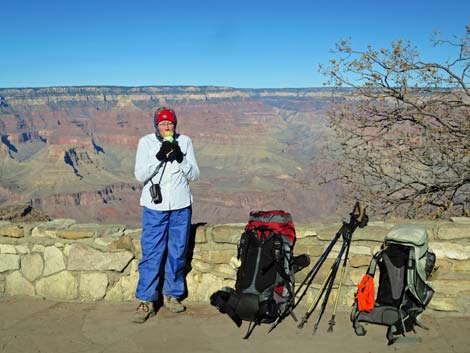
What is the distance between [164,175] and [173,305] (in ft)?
3.93

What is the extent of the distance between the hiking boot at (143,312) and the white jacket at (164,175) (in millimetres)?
867

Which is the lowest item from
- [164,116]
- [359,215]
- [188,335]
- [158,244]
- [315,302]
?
[188,335]

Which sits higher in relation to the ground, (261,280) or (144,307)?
(261,280)

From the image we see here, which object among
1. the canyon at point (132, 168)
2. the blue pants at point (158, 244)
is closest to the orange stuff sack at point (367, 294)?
the blue pants at point (158, 244)

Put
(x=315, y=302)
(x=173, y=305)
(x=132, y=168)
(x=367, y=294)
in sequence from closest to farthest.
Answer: (x=367, y=294)
(x=315, y=302)
(x=173, y=305)
(x=132, y=168)

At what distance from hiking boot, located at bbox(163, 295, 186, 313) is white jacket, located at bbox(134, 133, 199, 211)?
2.88ft

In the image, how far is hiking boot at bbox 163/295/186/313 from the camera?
14.0 ft

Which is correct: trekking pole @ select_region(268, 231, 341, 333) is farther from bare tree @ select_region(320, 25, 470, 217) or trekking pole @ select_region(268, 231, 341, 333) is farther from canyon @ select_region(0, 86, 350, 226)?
canyon @ select_region(0, 86, 350, 226)

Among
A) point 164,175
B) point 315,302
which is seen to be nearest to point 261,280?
point 315,302

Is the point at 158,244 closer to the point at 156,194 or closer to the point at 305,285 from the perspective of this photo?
the point at 156,194

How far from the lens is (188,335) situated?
3.78 metres

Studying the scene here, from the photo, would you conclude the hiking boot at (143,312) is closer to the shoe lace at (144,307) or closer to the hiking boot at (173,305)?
the shoe lace at (144,307)

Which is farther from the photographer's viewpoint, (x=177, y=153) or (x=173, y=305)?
(x=173, y=305)

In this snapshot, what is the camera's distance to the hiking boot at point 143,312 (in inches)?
160
